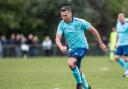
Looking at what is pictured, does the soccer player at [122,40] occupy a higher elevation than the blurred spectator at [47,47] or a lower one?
higher

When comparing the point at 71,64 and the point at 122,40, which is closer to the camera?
the point at 71,64

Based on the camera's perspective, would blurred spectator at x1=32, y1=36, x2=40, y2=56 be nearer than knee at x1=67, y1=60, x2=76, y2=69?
No

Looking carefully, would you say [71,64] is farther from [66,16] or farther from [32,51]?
[32,51]

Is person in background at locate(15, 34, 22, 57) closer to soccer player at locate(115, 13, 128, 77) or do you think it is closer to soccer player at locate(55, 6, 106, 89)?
soccer player at locate(115, 13, 128, 77)

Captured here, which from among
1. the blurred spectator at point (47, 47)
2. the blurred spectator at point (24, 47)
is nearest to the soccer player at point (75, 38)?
the blurred spectator at point (24, 47)

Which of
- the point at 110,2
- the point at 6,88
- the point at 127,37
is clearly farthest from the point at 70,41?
the point at 110,2

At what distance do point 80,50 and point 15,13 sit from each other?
4299cm

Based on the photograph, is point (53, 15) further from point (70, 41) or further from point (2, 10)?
point (70, 41)

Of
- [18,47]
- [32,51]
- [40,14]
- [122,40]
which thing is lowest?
[32,51]

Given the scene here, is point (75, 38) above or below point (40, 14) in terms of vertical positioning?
above

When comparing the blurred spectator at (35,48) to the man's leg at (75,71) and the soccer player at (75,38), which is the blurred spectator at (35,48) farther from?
the man's leg at (75,71)

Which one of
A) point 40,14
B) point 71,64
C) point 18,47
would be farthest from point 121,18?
point 40,14

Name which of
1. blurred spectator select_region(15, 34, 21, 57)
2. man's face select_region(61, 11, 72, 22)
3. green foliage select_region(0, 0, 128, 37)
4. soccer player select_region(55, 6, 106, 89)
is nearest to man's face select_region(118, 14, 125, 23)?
soccer player select_region(55, 6, 106, 89)

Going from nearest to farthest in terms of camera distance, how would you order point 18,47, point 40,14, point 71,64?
1. point 71,64
2. point 18,47
3. point 40,14
